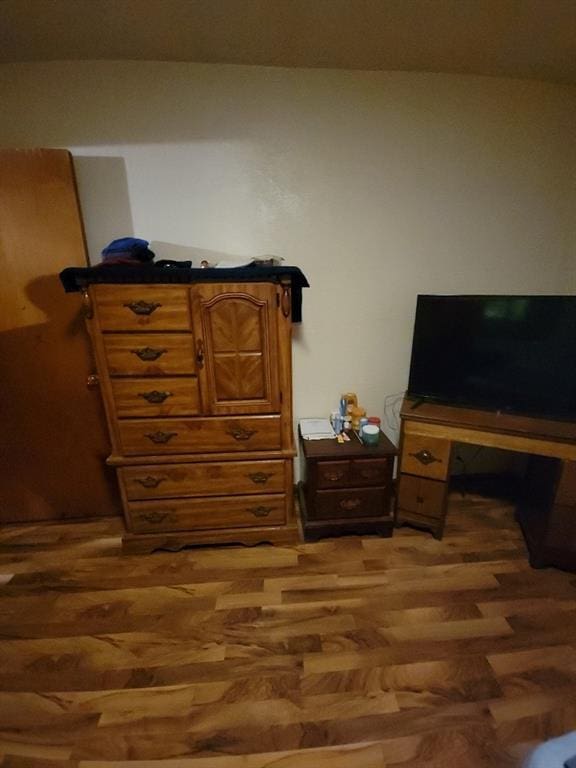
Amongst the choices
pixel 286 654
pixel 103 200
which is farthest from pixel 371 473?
pixel 103 200

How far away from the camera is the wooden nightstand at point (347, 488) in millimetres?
1631

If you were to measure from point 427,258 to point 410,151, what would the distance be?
1.77ft

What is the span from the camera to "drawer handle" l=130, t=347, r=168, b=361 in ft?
4.55

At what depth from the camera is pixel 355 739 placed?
0.99m

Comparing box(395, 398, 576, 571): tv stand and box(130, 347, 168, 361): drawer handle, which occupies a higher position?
box(130, 347, 168, 361): drawer handle

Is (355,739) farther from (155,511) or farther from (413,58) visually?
(413,58)

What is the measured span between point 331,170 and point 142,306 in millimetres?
1182

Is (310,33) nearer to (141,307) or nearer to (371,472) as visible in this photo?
(141,307)

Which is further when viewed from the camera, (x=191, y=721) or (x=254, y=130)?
(x=254, y=130)

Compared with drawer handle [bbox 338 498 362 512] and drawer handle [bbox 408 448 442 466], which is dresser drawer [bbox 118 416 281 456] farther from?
drawer handle [bbox 408 448 442 466]

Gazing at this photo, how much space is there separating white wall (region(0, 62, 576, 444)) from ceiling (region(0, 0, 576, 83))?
75 mm

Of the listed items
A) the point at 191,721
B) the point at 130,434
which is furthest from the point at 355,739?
the point at 130,434

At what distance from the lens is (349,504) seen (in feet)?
5.60

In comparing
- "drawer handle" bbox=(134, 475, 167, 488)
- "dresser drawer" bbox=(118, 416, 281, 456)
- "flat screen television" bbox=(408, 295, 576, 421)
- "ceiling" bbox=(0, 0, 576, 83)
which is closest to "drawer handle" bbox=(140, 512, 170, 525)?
"drawer handle" bbox=(134, 475, 167, 488)
